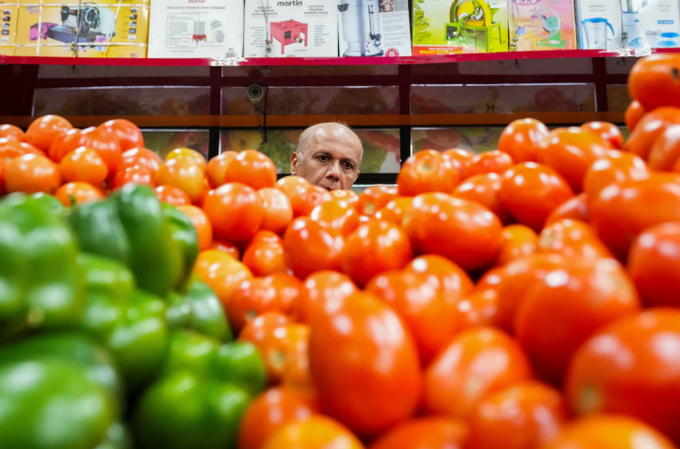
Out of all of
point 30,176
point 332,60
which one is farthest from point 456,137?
point 30,176

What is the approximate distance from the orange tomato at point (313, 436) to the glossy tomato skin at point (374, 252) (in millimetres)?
365

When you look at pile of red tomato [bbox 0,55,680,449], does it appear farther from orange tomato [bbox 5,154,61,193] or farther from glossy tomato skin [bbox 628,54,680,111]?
orange tomato [bbox 5,154,61,193]

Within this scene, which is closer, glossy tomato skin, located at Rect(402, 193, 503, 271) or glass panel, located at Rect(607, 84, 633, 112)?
glossy tomato skin, located at Rect(402, 193, 503, 271)

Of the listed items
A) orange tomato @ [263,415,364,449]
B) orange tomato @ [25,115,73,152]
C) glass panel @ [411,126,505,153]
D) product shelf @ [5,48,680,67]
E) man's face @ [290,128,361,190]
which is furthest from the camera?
glass panel @ [411,126,505,153]

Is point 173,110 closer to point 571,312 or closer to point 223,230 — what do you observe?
point 223,230

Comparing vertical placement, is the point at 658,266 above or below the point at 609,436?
above

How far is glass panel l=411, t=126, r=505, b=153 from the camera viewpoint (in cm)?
465

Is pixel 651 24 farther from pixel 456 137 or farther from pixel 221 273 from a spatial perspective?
pixel 221 273

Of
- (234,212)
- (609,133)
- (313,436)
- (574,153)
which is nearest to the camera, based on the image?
(313,436)

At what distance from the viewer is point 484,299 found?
70 cm

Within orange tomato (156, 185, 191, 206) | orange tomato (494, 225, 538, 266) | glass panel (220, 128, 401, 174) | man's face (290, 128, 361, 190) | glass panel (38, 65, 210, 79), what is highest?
glass panel (38, 65, 210, 79)

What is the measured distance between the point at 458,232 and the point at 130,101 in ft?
14.8

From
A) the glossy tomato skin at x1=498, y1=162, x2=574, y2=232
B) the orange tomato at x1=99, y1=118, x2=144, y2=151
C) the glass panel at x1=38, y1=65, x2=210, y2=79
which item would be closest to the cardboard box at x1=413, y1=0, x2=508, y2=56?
the glass panel at x1=38, y1=65, x2=210, y2=79

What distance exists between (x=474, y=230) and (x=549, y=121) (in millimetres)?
4183
